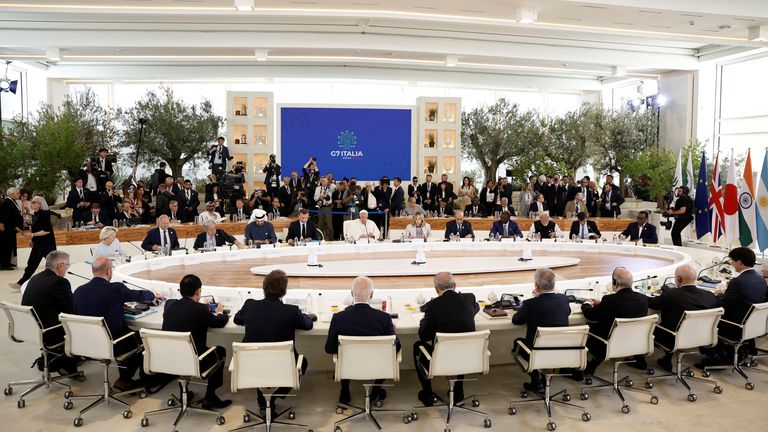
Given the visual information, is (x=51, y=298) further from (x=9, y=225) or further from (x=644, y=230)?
(x=644, y=230)

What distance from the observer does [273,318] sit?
4.85 m

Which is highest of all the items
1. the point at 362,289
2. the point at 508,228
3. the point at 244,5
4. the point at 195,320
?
the point at 244,5

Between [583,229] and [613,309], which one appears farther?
[583,229]

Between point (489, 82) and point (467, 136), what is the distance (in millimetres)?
1923

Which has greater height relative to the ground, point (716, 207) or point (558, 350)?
point (716, 207)

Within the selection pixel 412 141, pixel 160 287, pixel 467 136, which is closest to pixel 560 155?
pixel 467 136

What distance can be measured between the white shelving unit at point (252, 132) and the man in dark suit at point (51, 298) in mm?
12333

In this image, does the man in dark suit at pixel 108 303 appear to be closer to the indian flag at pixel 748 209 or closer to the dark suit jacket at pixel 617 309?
the dark suit jacket at pixel 617 309

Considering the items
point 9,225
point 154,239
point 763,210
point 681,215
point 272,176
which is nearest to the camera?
point 154,239

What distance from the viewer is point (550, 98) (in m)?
23.7

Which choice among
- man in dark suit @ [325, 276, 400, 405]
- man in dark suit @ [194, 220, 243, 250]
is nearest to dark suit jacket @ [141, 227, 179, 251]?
man in dark suit @ [194, 220, 243, 250]

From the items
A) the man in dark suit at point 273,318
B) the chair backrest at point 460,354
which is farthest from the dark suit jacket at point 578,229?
the man in dark suit at point 273,318

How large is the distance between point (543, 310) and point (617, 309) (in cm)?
73

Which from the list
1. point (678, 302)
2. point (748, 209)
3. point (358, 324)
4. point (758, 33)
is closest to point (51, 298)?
point (358, 324)
